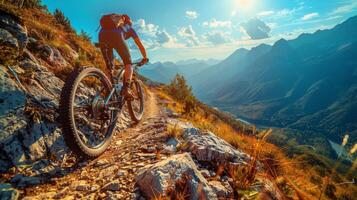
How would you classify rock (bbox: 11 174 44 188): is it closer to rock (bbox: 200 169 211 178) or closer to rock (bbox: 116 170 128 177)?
rock (bbox: 116 170 128 177)

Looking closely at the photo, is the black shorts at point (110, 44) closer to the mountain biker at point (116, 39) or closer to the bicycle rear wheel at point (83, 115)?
the mountain biker at point (116, 39)

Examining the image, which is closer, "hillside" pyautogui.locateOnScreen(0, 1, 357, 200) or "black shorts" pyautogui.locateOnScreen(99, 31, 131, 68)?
"hillside" pyautogui.locateOnScreen(0, 1, 357, 200)

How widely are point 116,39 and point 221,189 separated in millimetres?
5061

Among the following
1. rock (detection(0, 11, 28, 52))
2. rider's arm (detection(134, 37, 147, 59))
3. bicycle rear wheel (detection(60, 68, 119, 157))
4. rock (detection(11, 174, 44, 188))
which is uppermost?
rock (detection(0, 11, 28, 52))

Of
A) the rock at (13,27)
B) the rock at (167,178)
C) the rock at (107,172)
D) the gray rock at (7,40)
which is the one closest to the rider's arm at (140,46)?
the rock at (13,27)

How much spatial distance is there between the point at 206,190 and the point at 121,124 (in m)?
5.38

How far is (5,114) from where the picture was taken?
14.1 ft

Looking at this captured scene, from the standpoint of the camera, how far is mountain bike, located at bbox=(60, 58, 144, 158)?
13.7ft

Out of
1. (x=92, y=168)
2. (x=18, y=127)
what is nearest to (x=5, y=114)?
(x=18, y=127)

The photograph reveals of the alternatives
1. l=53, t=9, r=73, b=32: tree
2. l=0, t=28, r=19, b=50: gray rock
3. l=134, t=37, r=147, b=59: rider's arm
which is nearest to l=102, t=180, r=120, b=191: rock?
l=0, t=28, r=19, b=50: gray rock

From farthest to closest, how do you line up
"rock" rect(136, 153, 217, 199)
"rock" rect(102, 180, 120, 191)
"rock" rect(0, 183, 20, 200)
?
"rock" rect(102, 180, 120, 191)
"rock" rect(136, 153, 217, 199)
"rock" rect(0, 183, 20, 200)

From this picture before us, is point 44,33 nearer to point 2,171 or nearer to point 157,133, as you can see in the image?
point 157,133

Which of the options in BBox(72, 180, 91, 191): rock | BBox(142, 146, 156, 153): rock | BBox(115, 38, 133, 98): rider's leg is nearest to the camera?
BBox(72, 180, 91, 191): rock

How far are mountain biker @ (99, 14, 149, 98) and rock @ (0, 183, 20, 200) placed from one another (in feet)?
12.8
